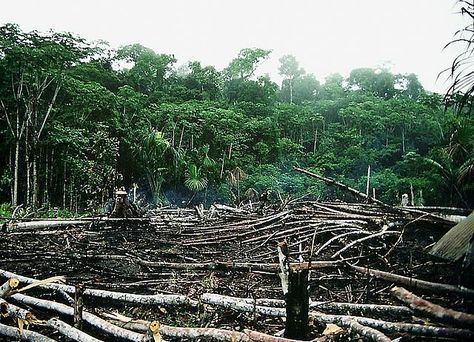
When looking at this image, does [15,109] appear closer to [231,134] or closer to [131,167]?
[131,167]

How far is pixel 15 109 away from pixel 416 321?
57.9 feet

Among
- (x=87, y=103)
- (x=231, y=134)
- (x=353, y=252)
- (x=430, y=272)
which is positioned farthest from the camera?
(x=231, y=134)

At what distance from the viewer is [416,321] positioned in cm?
252

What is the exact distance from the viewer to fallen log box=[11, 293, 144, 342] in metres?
2.70

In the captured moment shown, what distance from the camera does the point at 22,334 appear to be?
300 cm

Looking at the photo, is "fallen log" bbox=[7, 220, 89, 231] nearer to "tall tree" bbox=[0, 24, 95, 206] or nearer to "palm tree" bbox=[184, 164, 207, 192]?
"tall tree" bbox=[0, 24, 95, 206]

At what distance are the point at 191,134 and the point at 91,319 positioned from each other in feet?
75.5

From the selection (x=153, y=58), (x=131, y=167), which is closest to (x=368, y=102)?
(x=153, y=58)

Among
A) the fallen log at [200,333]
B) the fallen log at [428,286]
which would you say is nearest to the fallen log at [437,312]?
the fallen log at [428,286]

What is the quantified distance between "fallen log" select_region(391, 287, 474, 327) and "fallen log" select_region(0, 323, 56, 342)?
247 centimetres

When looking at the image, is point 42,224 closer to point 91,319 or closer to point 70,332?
point 91,319

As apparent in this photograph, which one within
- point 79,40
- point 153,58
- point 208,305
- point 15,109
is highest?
point 153,58

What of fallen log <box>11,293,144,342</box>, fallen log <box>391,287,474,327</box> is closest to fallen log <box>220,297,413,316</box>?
fallen log <box>391,287,474,327</box>

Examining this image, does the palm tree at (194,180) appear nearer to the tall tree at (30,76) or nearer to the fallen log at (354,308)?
the tall tree at (30,76)
